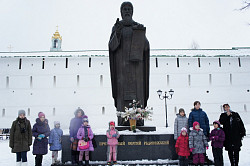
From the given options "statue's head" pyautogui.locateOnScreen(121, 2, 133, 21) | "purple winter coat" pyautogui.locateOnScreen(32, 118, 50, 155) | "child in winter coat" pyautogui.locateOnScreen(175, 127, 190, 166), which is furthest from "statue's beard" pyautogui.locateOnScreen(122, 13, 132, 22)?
"purple winter coat" pyautogui.locateOnScreen(32, 118, 50, 155)

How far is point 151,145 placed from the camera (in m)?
4.05

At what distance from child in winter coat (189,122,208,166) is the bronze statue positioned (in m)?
1.09

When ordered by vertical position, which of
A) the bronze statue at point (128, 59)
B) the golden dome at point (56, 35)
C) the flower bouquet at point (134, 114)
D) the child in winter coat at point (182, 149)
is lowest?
the child in winter coat at point (182, 149)

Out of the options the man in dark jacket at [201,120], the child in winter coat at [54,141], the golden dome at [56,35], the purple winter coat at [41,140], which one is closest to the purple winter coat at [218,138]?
the man in dark jacket at [201,120]

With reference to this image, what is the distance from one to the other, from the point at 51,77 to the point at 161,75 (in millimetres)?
10683

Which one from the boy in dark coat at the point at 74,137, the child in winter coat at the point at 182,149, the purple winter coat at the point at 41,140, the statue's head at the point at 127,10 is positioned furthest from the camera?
the statue's head at the point at 127,10

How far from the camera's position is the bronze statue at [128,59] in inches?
178

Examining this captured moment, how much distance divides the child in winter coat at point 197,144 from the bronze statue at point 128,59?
109cm

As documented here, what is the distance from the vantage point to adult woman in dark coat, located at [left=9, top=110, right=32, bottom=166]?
12.6 ft

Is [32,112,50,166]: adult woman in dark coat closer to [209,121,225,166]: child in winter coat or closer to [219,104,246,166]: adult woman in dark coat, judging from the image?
[209,121,225,166]: child in winter coat

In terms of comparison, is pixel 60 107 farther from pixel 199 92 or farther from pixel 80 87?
pixel 199 92

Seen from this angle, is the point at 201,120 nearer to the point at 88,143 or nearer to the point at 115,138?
the point at 115,138

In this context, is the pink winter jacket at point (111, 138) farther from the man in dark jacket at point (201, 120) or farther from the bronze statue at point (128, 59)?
the man in dark jacket at point (201, 120)

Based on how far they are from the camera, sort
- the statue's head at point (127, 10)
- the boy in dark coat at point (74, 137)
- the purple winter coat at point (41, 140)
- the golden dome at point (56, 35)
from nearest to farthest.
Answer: the boy in dark coat at point (74, 137) < the purple winter coat at point (41, 140) < the statue's head at point (127, 10) < the golden dome at point (56, 35)
